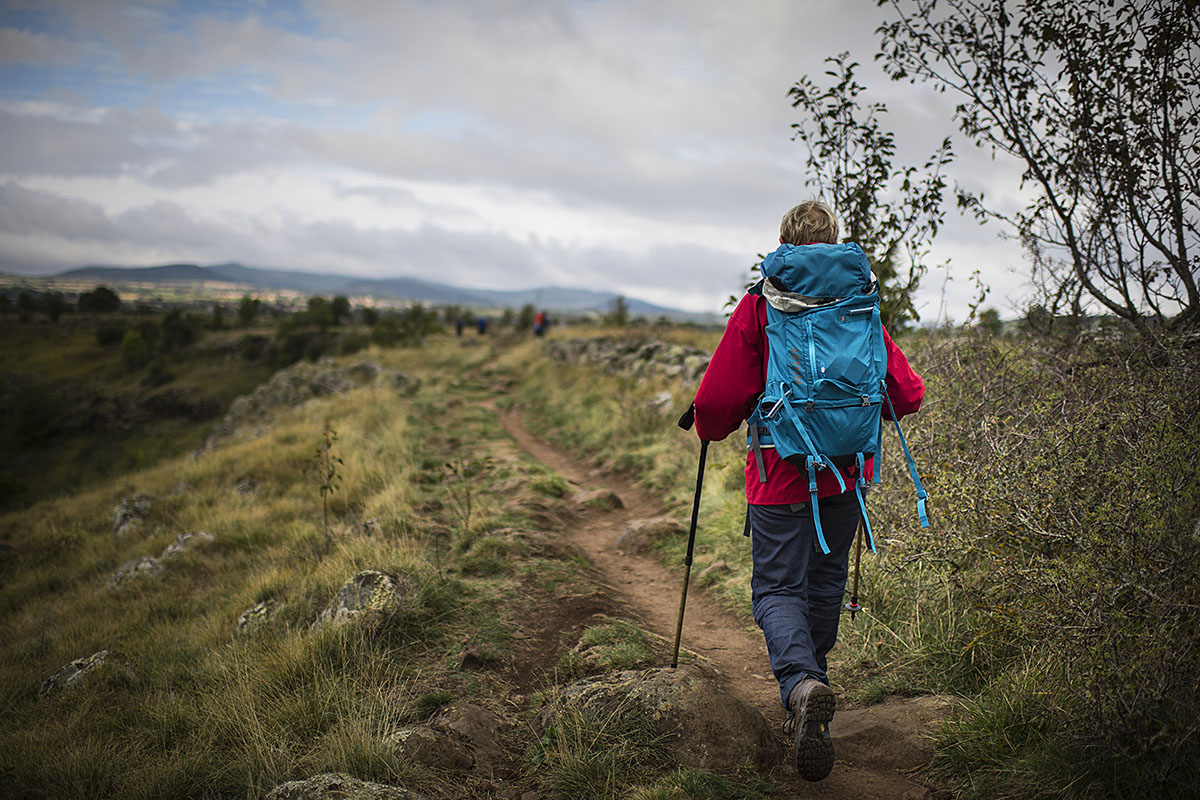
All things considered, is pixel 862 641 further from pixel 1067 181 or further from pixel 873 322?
pixel 1067 181

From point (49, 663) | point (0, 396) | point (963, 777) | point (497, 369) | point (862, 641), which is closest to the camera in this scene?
point (963, 777)

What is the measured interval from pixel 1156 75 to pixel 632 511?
621 cm

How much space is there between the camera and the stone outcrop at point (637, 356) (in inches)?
478

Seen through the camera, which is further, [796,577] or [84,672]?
[84,672]

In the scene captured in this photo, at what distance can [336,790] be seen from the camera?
2.75 m

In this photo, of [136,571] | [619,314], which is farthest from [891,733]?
[619,314]

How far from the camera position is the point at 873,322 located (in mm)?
2842

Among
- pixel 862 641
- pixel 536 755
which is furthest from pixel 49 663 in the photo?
pixel 862 641

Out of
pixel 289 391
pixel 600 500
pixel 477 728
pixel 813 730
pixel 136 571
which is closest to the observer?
pixel 813 730

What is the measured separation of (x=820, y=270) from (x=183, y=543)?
29.4ft

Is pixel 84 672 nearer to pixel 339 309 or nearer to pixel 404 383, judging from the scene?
pixel 404 383

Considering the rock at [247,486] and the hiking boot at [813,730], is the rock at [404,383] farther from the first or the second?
the hiking boot at [813,730]

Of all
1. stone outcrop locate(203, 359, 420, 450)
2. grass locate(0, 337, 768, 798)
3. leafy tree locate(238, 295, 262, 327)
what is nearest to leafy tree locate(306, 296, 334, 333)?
leafy tree locate(238, 295, 262, 327)

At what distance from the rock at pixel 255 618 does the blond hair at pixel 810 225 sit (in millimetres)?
4707
